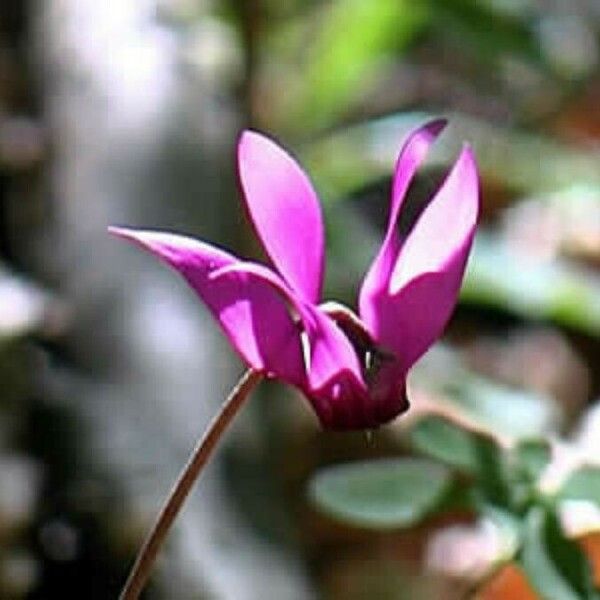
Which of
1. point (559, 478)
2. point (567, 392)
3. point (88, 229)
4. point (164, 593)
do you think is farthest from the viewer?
point (567, 392)

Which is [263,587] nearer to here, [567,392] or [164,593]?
[164,593]

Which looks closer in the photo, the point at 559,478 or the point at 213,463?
the point at 559,478

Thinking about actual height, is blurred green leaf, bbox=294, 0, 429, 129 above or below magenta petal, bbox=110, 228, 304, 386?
below

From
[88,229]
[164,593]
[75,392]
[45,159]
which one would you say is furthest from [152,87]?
[164,593]

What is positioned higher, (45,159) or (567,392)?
(45,159)

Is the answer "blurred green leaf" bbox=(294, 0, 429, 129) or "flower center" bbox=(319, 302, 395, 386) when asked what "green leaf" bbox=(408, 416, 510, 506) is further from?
"blurred green leaf" bbox=(294, 0, 429, 129)

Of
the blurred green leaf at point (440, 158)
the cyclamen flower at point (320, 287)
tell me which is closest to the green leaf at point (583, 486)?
the cyclamen flower at point (320, 287)

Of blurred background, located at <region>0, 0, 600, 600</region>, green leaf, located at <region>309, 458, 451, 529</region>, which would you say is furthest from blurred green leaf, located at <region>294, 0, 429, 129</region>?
green leaf, located at <region>309, 458, 451, 529</region>
